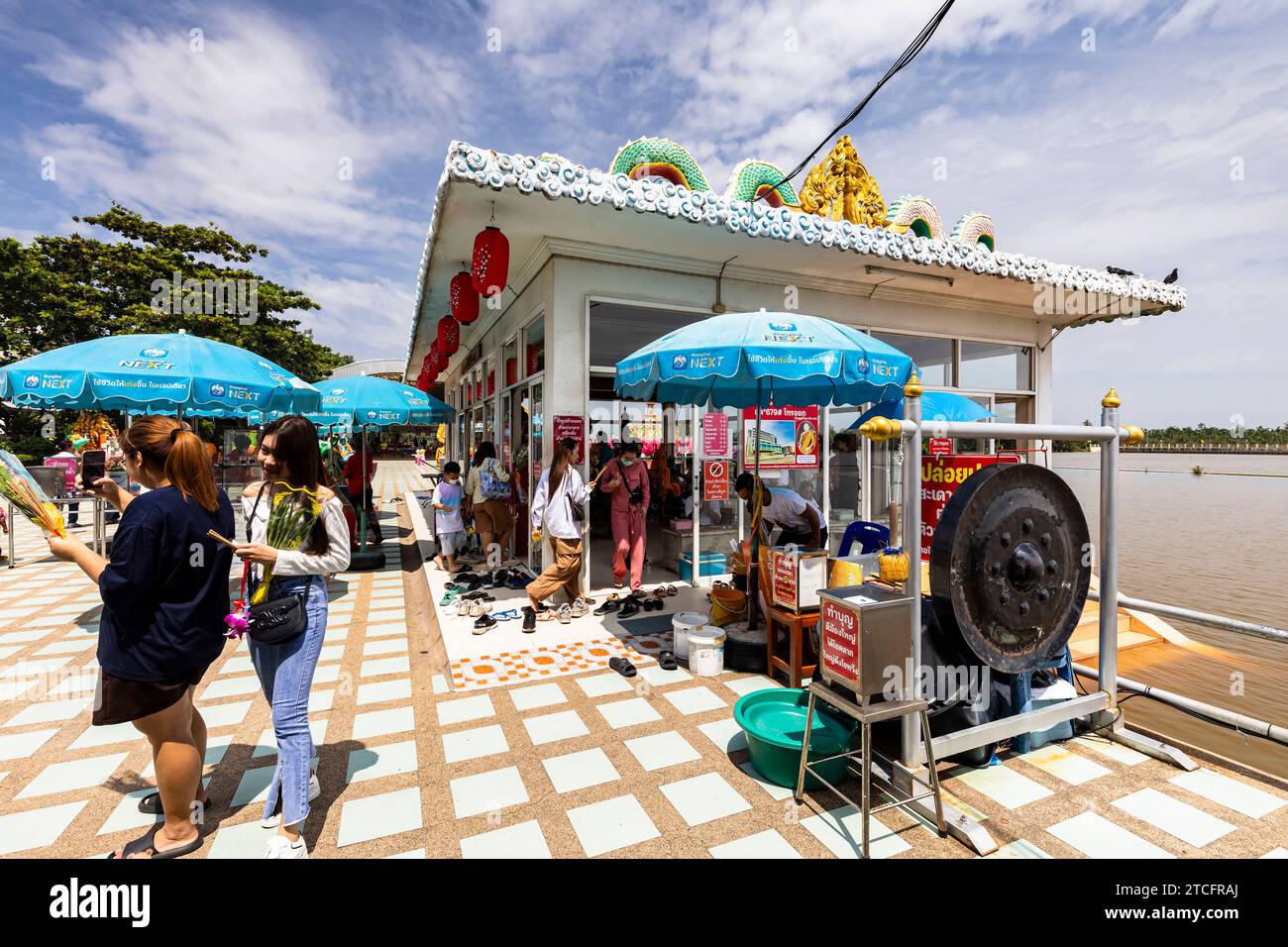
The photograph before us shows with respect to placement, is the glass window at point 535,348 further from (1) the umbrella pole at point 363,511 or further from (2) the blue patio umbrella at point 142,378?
(1) the umbrella pole at point 363,511

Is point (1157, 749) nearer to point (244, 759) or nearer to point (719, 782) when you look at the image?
point (719, 782)

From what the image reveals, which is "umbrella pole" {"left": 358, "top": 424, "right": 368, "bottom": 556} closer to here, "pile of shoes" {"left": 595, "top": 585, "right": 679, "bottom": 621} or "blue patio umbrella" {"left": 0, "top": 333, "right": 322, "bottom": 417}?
"blue patio umbrella" {"left": 0, "top": 333, "right": 322, "bottom": 417}

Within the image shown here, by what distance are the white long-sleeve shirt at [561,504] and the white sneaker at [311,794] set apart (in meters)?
2.95

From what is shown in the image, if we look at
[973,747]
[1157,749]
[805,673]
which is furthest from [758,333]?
[1157,749]

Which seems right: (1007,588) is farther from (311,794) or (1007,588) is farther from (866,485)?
(866,485)

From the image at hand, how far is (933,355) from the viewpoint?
961cm

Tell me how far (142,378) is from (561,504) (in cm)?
363

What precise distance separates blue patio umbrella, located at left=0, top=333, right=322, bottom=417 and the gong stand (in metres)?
5.35

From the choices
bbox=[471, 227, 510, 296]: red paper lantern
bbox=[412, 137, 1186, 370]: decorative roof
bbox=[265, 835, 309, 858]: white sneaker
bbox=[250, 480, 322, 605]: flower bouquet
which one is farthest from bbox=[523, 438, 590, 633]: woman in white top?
bbox=[250, 480, 322, 605]: flower bouquet

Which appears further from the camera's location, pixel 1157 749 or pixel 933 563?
pixel 1157 749

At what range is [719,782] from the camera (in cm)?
284

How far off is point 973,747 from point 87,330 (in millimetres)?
27692

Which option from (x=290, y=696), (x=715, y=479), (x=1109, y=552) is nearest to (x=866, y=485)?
(x=715, y=479)

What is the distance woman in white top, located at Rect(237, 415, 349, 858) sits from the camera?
7.48 feet
